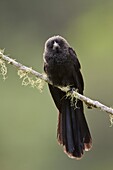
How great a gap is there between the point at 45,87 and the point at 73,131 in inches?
275

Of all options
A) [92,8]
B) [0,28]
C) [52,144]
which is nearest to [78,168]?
[52,144]

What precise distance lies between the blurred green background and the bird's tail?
20.6ft

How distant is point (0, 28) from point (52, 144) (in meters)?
3.44

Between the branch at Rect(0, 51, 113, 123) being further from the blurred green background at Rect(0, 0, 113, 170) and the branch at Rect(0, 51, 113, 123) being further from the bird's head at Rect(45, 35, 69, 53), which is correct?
the blurred green background at Rect(0, 0, 113, 170)

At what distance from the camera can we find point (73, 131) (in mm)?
9266

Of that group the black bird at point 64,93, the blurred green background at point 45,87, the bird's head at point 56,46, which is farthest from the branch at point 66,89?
Result: the blurred green background at point 45,87

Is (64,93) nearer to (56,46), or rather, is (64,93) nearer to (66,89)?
(66,89)

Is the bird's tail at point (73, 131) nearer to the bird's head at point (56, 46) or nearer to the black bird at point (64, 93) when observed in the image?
the black bird at point (64, 93)

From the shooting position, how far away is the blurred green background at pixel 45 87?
16.2 m

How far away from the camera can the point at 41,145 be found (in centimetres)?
1636

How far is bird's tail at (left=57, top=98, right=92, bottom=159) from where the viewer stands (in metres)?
9.13

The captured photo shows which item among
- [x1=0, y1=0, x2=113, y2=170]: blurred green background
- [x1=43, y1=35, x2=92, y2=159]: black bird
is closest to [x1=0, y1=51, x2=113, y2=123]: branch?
[x1=43, y1=35, x2=92, y2=159]: black bird

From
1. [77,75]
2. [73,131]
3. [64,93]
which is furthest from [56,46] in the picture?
[73,131]

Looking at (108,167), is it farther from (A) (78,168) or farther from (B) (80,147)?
(B) (80,147)
